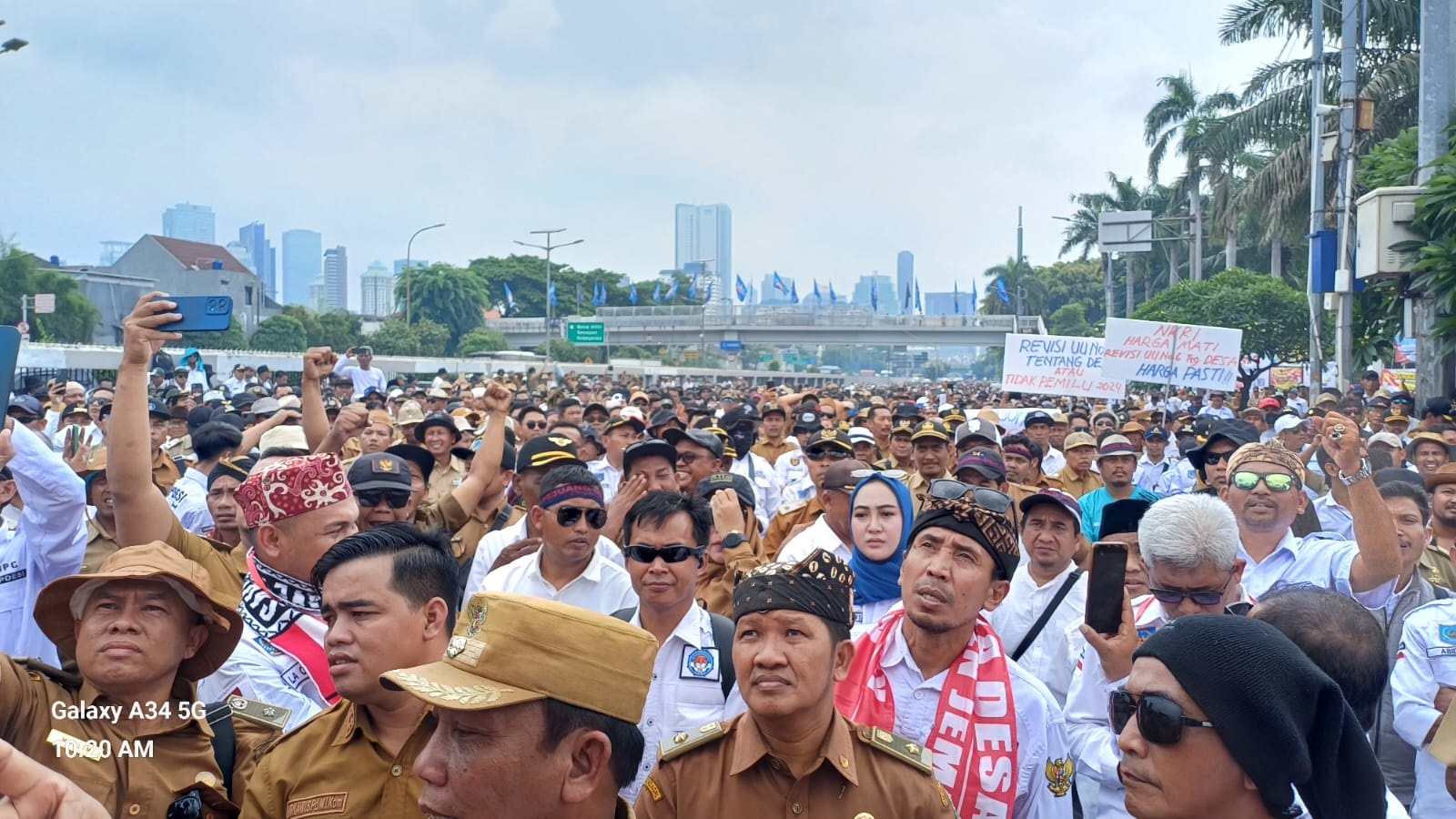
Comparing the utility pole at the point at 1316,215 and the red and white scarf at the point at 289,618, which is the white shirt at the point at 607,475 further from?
the utility pole at the point at 1316,215

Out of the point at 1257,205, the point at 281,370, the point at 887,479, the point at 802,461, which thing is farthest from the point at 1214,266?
the point at 887,479

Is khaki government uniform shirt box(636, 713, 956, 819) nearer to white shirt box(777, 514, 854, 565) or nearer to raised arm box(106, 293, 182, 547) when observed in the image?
raised arm box(106, 293, 182, 547)

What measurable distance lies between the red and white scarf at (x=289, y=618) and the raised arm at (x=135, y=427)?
54 cm

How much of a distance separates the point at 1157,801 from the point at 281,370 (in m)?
31.7

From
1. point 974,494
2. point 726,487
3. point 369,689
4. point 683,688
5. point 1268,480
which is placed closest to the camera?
point 369,689

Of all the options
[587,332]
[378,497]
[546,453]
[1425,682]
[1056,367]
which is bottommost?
[1425,682]

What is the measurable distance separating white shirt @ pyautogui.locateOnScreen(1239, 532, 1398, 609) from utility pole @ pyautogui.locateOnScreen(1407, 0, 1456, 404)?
13.9 meters

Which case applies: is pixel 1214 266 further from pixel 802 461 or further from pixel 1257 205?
pixel 802 461

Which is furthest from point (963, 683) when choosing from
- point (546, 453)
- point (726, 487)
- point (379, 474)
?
point (546, 453)

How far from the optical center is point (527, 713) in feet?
8.38

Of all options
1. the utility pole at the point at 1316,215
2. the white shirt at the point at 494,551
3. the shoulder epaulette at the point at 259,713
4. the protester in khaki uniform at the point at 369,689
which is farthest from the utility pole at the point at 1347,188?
the shoulder epaulette at the point at 259,713

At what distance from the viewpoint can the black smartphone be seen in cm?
375

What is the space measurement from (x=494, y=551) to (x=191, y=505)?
95.6 inches

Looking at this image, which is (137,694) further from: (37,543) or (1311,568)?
(1311,568)
